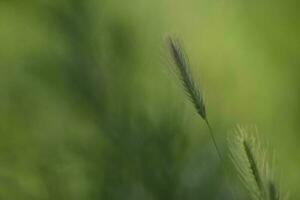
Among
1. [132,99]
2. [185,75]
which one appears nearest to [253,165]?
[185,75]

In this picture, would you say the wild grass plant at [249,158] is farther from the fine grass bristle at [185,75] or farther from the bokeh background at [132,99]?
the bokeh background at [132,99]

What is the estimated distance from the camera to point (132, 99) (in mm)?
923

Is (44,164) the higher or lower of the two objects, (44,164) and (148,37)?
the lower

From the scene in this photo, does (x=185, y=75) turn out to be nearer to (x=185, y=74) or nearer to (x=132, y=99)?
(x=185, y=74)

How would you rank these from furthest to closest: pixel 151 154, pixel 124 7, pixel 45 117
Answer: pixel 124 7
pixel 45 117
pixel 151 154

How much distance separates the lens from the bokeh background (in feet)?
2.93

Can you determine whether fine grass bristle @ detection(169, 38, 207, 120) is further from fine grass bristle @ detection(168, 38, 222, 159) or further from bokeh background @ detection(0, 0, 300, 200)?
bokeh background @ detection(0, 0, 300, 200)

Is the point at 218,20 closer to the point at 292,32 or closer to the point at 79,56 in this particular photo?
the point at 292,32

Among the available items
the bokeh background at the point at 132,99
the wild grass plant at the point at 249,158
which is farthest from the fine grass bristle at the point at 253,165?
the bokeh background at the point at 132,99

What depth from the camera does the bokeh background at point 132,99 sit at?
0.89 m

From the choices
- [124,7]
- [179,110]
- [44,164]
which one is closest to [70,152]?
[44,164]

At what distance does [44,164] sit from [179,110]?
0.20m

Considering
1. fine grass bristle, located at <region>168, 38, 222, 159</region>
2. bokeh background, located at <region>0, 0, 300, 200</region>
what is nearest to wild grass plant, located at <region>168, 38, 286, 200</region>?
fine grass bristle, located at <region>168, 38, 222, 159</region>

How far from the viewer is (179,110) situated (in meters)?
0.92
